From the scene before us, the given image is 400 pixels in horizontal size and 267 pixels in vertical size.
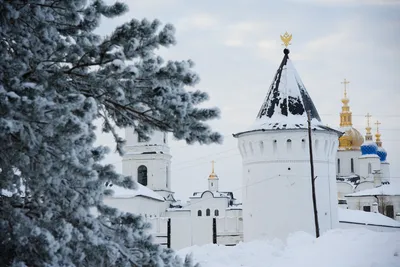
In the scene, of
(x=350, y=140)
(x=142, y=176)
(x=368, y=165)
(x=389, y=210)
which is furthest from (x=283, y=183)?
(x=350, y=140)

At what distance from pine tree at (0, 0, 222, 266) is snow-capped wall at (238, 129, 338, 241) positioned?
2241cm

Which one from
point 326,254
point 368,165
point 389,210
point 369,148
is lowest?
point 326,254

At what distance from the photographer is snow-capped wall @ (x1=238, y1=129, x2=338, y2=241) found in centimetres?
2748

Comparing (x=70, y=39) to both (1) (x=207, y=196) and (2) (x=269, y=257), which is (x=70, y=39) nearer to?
(2) (x=269, y=257)

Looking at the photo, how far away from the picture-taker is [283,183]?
91.4 feet

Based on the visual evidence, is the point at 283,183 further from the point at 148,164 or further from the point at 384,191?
the point at 384,191

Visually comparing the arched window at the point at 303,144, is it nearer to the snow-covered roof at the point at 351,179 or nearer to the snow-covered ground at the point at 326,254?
the snow-covered ground at the point at 326,254

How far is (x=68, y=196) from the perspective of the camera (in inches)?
182

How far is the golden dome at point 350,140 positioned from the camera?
68.1 meters

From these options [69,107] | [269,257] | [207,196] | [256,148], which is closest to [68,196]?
[69,107]

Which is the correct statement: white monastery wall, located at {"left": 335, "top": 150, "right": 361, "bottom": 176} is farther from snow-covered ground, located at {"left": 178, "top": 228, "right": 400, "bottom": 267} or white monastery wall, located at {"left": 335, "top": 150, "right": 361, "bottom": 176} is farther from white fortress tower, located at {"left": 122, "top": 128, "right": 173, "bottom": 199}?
snow-covered ground, located at {"left": 178, "top": 228, "right": 400, "bottom": 267}

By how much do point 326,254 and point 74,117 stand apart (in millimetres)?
9469

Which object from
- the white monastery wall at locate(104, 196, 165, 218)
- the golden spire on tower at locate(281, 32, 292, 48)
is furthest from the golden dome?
the golden spire on tower at locate(281, 32, 292, 48)

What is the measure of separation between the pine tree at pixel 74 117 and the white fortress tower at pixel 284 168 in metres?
22.4
